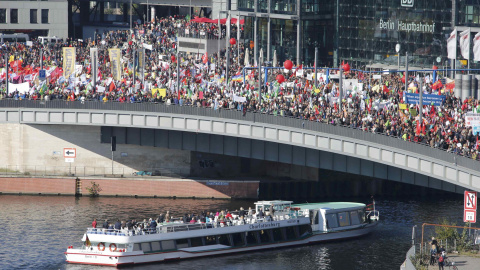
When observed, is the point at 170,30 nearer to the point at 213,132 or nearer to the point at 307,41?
the point at 307,41

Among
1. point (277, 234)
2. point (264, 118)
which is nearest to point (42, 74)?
point (264, 118)

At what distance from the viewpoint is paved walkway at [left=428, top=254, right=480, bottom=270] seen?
209 feet

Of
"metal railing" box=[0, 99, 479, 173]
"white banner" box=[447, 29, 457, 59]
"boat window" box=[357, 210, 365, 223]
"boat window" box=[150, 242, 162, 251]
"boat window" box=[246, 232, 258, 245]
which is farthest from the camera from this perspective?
"white banner" box=[447, 29, 457, 59]

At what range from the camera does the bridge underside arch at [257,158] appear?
85.6 m

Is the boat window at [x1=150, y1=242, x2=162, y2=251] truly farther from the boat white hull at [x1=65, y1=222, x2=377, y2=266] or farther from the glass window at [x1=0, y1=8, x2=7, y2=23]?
the glass window at [x1=0, y1=8, x2=7, y2=23]

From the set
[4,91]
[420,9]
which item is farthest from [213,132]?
[420,9]

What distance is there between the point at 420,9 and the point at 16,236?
64167 millimetres

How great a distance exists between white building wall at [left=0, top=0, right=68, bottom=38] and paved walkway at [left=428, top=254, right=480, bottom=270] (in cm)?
12222

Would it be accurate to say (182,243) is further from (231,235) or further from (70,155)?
(70,155)

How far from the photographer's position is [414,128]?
8338cm

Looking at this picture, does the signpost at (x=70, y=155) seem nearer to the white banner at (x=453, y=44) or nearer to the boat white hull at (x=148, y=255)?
the boat white hull at (x=148, y=255)

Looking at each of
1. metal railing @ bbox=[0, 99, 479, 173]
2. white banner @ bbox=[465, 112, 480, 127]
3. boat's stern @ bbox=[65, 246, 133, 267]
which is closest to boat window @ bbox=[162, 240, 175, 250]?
boat's stern @ bbox=[65, 246, 133, 267]

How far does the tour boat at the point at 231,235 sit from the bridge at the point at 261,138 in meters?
4.56

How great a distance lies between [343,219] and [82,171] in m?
28.9
